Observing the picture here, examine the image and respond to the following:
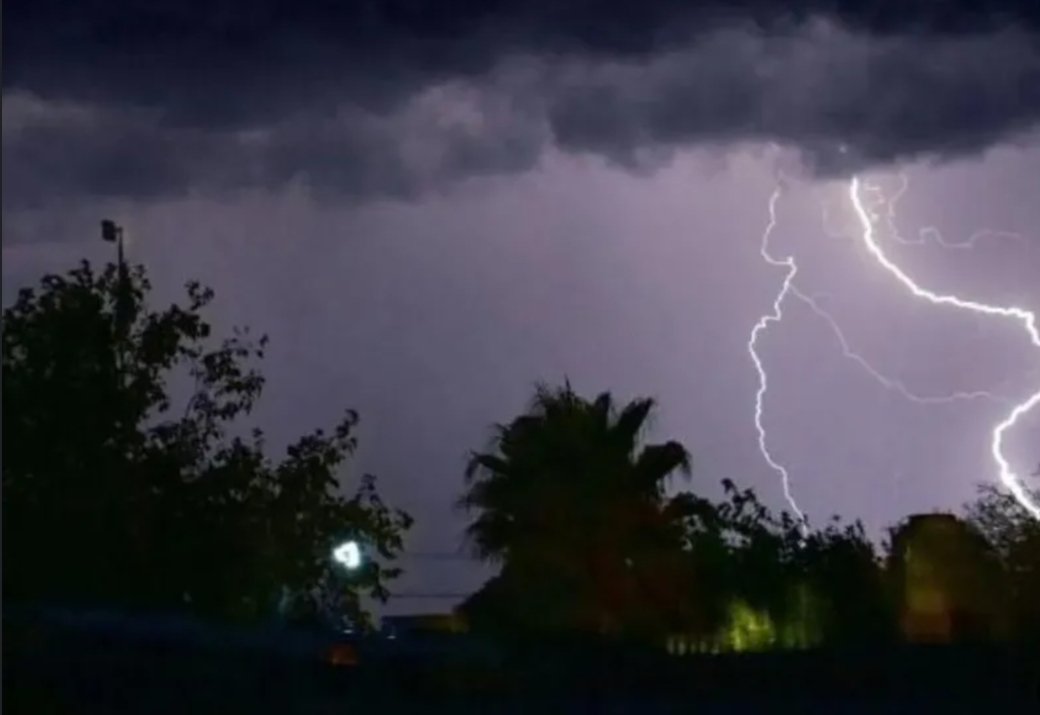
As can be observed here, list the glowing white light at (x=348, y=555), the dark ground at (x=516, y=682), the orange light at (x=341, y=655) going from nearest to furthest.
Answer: the dark ground at (x=516, y=682)
the orange light at (x=341, y=655)
the glowing white light at (x=348, y=555)

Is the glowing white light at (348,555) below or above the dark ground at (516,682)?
above

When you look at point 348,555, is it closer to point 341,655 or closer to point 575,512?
point 575,512

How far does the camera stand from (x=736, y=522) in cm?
3875

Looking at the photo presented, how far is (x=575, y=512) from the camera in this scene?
32.3 m

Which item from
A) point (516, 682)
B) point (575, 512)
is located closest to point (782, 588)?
point (575, 512)

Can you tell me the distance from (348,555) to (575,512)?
3.63 m

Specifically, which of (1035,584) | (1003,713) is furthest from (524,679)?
(1035,584)

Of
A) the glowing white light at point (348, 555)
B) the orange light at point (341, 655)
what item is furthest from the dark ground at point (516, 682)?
the glowing white light at point (348, 555)

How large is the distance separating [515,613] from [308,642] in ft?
38.7

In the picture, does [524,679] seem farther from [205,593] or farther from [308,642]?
[205,593]

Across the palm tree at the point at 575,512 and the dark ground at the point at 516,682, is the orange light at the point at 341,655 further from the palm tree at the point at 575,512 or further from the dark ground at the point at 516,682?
the palm tree at the point at 575,512

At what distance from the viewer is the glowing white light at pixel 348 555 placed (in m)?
30.3

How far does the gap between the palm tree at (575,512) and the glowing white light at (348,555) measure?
2.75 meters

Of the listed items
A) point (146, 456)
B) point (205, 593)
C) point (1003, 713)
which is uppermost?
point (146, 456)
